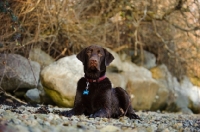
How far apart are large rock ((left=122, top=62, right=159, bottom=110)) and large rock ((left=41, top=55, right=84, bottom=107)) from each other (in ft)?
7.26

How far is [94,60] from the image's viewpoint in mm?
5848

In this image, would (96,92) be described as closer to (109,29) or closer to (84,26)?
(84,26)

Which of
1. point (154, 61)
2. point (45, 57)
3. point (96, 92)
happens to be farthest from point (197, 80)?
point (96, 92)

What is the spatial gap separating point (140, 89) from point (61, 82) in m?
3.15

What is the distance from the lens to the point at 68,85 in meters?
9.61

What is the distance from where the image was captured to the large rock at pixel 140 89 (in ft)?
38.3

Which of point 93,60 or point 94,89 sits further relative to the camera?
point 94,89

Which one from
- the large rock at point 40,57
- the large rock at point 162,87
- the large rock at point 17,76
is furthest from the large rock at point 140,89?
the large rock at point 17,76

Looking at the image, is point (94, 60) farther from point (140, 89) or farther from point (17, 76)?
point (140, 89)

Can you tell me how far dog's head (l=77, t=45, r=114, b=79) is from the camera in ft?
19.3

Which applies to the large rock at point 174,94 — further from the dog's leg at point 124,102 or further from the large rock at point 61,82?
the dog's leg at point 124,102

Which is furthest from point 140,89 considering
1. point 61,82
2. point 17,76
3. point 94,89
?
point 94,89

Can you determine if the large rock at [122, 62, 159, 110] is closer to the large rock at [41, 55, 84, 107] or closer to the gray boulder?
the large rock at [41, 55, 84, 107]

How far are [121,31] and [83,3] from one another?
2157 millimetres
